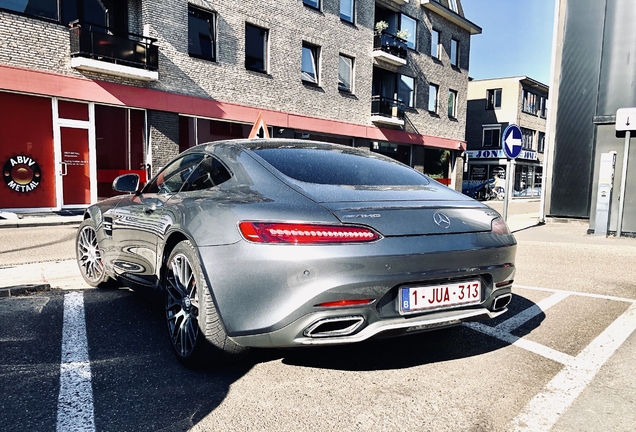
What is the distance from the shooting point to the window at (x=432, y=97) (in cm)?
2629

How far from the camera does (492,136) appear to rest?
3953cm

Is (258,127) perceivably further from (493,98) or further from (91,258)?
(493,98)

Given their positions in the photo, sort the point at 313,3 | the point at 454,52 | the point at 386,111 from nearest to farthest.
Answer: the point at 313,3
the point at 386,111
the point at 454,52

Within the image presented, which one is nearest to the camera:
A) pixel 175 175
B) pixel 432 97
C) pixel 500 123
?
pixel 175 175

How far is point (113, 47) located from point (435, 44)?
18627 millimetres

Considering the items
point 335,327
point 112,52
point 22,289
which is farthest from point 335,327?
point 112,52

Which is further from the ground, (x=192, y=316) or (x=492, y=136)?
(x=492, y=136)

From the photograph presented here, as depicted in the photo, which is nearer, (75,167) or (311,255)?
(311,255)

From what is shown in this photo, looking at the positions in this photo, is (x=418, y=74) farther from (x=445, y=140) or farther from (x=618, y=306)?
(x=618, y=306)

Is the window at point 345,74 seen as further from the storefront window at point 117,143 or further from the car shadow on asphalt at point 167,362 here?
the car shadow on asphalt at point 167,362

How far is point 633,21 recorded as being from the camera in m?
11.9

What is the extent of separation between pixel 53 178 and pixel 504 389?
13.1 metres

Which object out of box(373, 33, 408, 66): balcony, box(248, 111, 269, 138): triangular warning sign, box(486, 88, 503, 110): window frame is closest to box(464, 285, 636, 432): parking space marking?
box(248, 111, 269, 138): triangular warning sign

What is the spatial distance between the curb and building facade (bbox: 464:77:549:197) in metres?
37.5
